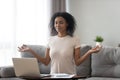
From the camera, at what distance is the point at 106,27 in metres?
4.52

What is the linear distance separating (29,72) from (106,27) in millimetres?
2975

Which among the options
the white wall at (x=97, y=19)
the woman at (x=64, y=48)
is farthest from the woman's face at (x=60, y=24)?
the white wall at (x=97, y=19)

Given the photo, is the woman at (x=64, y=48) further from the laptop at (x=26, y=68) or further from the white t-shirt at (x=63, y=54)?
the laptop at (x=26, y=68)

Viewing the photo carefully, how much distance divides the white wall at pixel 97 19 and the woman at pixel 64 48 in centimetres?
230

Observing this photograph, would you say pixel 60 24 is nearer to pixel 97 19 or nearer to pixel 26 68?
pixel 26 68

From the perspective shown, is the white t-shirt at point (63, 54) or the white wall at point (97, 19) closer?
the white t-shirt at point (63, 54)

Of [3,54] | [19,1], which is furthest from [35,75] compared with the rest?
[19,1]

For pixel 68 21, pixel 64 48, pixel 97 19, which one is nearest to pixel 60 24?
pixel 68 21

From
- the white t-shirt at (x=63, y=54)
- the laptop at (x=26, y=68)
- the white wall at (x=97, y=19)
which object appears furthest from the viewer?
the white wall at (x=97, y=19)

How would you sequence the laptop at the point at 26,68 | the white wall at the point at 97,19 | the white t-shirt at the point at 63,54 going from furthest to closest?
1. the white wall at the point at 97,19
2. the white t-shirt at the point at 63,54
3. the laptop at the point at 26,68

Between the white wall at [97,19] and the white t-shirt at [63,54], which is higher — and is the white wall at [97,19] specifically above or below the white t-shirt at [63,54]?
above

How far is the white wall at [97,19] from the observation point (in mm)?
4453

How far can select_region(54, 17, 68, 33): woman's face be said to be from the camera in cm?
219

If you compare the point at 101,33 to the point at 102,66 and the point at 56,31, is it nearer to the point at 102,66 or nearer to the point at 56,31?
the point at 102,66
